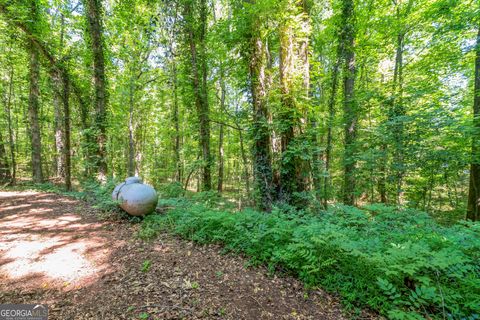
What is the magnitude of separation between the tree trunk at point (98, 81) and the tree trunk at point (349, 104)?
9.71 meters

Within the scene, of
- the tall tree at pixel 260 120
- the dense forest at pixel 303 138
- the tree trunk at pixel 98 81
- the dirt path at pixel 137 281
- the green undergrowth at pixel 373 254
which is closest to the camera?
the green undergrowth at pixel 373 254

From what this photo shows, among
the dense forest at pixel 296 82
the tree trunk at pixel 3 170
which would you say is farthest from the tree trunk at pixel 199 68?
the tree trunk at pixel 3 170

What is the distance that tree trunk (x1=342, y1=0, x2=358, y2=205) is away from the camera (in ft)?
22.7

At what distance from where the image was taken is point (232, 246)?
11.8 feet

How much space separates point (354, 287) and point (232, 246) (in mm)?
1894

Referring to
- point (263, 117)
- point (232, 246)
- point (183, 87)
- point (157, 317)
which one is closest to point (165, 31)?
point (183, 87)

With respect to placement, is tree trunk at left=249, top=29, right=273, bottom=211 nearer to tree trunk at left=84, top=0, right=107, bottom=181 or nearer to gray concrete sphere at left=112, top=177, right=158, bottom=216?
gray concrete sphere at left=112, top=177, right=158, bottom=216

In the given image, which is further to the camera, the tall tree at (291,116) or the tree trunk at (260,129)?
the tree trunk at (260,129)

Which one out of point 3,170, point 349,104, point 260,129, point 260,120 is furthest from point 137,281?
point 3,170

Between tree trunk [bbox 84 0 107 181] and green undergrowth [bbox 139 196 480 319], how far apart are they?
6.06 m

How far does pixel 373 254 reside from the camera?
2533 millimetres

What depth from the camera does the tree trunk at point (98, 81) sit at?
8547 mm

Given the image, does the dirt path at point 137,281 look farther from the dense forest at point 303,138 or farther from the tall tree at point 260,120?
the tall tree at point 260,120

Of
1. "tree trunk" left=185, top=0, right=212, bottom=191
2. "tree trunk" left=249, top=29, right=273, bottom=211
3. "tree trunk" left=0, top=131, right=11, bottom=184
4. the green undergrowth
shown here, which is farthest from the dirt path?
"tree trunk" left=0, top=131, right=11, bottom=184
